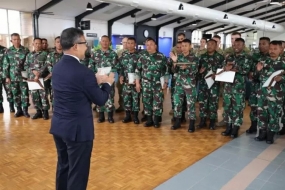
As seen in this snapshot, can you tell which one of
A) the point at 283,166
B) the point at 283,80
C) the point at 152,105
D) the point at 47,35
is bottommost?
the point at 283,166

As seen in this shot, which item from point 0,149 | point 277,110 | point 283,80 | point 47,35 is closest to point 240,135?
point 277,110

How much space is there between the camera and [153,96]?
15.0ft

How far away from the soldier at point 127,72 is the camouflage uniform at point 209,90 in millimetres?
1121

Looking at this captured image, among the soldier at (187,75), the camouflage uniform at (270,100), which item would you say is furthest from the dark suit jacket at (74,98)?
the camouflage uniform at (270,100)

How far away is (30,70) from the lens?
190 inches

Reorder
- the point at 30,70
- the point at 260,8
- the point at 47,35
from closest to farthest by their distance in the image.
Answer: the point at 30,70 → the point at 47,35 → the point at 260,8

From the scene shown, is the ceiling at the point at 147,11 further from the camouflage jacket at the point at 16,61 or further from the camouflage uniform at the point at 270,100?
the camouflage uniform at the point at 270,100

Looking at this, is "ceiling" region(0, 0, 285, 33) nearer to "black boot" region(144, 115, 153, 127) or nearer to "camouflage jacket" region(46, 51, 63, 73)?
"camouflage jacket" region(46, 51, 63, 73)

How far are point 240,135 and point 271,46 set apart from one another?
4.86ft

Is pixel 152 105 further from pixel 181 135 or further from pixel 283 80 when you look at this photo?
pixel 283 80

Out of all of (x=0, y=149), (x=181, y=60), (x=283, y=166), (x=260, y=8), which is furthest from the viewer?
(x=260, y=8)

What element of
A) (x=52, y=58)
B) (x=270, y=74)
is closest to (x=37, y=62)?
(x=52, y=58)

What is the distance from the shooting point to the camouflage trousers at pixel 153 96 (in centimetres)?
448

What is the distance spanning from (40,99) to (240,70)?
142 inches
